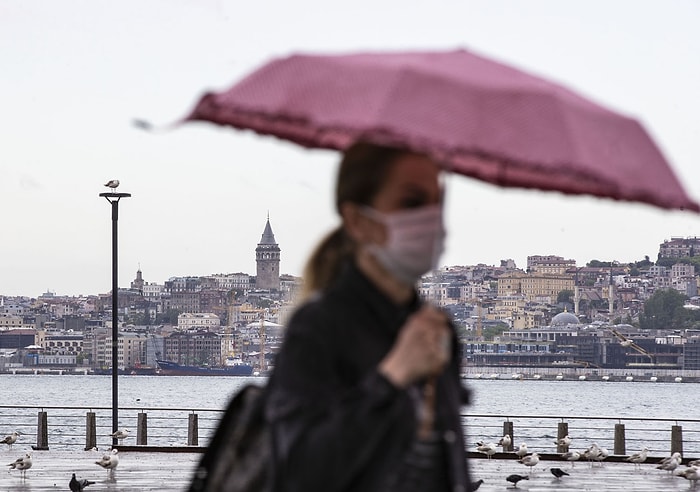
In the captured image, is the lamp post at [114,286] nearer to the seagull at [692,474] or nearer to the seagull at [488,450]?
the seagull at [488,450]

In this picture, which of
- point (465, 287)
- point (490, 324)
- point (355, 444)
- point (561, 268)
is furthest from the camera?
point (561, 268)

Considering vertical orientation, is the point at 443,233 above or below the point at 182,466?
above

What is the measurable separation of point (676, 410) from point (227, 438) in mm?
91477

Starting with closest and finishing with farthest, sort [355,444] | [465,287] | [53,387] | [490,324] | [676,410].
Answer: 1. [355,444]
2. [676,410]
3. [53,387]
4. [490,324]
5. [465,287]

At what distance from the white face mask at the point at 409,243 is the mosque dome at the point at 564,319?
15400 centimetres

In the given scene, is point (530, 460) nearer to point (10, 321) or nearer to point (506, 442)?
point (506, 442)

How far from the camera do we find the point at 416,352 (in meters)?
2.71

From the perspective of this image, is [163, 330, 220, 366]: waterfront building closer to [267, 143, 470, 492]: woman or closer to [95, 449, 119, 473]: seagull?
[95, 449, 119, 473]: seagull

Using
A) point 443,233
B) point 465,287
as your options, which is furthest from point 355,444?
point 465,287

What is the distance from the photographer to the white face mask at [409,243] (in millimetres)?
2807

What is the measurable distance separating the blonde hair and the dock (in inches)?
632

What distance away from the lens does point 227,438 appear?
286cm

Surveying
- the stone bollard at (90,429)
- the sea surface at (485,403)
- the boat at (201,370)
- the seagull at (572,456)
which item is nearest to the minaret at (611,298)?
the sea surface at (485,403)

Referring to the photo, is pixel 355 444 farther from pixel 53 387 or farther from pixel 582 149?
pixel 53 387
